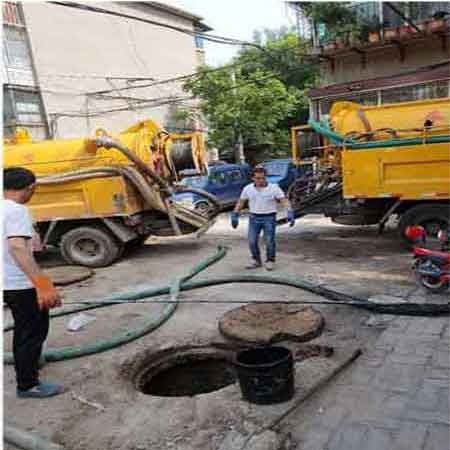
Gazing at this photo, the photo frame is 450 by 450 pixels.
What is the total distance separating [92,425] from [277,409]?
119 centimetres

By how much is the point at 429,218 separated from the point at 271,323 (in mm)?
3683

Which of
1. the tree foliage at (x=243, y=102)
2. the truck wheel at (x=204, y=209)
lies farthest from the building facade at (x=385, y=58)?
the truck wheel at (x=204, y=209)

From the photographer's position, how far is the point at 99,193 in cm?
784

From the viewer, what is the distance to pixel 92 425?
3141 millimetres

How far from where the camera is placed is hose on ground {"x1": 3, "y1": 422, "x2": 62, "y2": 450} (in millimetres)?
2797

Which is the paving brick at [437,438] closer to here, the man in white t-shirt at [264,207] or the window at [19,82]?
the man in white t-shirt at [264,207]

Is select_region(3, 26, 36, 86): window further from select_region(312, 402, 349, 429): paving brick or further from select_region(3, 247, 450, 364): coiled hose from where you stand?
select_region(312, 402, 349, 429): paving brick

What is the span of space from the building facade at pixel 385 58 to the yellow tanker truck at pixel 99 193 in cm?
634

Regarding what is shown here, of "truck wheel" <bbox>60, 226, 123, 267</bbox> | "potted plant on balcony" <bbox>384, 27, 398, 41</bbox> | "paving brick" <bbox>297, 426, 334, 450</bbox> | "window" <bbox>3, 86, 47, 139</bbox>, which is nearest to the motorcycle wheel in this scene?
"paving brick" <bbox>297, 426, 334, 450</bbox>

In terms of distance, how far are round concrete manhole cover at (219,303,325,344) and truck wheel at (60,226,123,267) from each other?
3596 mm

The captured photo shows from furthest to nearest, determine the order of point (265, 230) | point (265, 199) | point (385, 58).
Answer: point (385, 58) < point (265, 230) < point (265, 199)

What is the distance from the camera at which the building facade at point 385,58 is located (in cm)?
1236

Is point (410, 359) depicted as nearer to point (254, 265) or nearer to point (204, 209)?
point (254, 265)

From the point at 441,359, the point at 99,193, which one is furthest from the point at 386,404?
the point at 99,193
